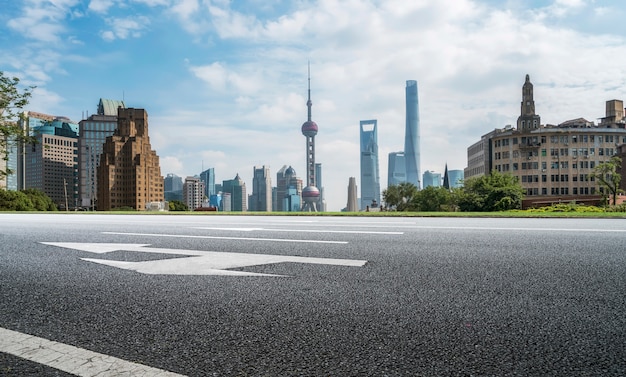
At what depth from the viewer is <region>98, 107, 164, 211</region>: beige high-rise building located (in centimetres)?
16488

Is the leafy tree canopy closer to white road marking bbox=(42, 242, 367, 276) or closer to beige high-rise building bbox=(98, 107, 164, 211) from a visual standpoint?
white road marking bbox=(42, 242, 367, 276)

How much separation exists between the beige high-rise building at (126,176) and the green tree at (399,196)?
344 feet

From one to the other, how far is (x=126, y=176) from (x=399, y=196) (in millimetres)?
119939

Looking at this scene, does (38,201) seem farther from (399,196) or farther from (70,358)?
(70,358)

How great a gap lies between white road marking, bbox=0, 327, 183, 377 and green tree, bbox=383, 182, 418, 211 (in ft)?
293

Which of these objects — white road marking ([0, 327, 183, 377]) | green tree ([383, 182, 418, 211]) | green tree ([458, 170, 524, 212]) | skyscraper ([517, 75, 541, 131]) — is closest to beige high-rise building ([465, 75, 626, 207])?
skyscraper ([517, 75, 541, 131])

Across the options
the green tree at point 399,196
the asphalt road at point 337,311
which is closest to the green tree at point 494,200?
the asphalt road at point 337,311

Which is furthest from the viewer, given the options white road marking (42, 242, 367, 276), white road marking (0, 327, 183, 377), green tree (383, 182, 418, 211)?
green tree (383, 182, 418, 211)

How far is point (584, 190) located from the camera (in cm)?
10462

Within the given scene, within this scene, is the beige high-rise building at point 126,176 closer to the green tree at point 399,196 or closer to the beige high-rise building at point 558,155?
the green tree at point 399,196

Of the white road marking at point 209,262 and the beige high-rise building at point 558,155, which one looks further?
the beige high-rise building at point 558,155

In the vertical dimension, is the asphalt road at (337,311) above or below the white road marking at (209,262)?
below

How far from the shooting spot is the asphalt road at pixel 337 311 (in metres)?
2.44

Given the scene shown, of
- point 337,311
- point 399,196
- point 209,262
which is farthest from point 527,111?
point 337,311
